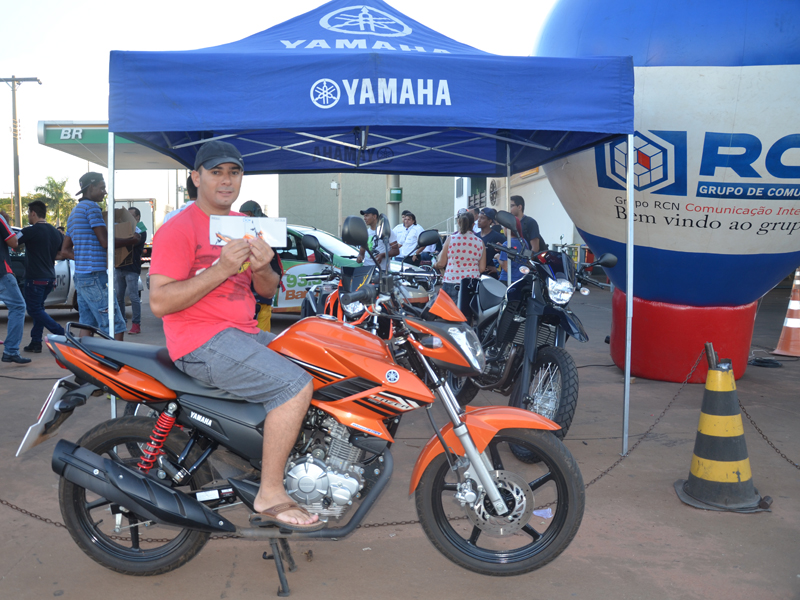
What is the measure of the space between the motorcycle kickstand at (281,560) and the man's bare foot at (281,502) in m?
0.25

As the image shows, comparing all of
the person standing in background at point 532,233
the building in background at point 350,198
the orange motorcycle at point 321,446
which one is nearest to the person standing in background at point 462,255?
the person standing in background at point 532,233

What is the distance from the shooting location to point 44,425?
2660 millimetres

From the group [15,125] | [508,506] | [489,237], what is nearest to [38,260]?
[489,237]

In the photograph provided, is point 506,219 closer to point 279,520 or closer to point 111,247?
point 279,520

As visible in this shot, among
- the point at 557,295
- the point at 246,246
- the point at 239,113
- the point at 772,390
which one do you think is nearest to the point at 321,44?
the point at 239,113

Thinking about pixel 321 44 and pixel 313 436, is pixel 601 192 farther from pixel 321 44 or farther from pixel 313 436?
pixel 313 436

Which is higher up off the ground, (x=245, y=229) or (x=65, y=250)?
(x=245, y=229)

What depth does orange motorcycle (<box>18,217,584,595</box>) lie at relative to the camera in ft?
8.58

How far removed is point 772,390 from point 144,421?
19.2 feet

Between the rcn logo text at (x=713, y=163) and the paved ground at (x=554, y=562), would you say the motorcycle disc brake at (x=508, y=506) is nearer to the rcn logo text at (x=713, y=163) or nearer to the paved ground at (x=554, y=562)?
the paved ground at (x=554, y=562)

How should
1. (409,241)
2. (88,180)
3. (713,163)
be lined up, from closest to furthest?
(713,163), (88,180), (409,241)

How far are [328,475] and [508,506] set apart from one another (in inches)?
30.6

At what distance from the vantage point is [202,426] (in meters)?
2.64

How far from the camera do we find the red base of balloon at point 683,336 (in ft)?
20.9
